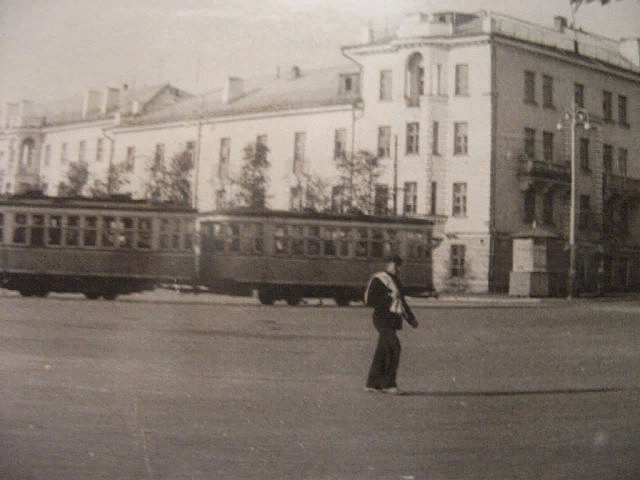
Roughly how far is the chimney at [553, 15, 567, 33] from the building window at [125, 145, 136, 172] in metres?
1.83

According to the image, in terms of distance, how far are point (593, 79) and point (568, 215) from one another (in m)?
0.63

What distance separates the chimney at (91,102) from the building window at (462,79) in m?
1.43

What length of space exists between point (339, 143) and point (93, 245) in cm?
391

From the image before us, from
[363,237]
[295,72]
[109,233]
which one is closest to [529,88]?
[295,72]

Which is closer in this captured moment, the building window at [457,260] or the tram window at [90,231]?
the building window at [457,260]

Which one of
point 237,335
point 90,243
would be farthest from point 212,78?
point 90,243

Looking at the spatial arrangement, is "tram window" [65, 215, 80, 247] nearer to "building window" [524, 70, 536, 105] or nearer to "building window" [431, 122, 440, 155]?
"building window" [431, 122, 440, 155]

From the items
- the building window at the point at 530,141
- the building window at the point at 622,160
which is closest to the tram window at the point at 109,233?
the building window at the point at 530,141

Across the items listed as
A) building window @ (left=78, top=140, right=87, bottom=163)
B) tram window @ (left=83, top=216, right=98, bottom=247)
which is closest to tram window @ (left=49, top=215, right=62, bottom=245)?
tram window @ (left=83, top=216, right=98, bottom=247)

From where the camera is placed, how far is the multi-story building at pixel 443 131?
311 centimetres

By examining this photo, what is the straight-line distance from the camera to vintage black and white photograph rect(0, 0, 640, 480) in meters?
2.61

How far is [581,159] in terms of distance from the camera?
3.69 m

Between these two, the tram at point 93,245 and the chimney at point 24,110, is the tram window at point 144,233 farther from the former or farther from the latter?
the chimney at point 24,110

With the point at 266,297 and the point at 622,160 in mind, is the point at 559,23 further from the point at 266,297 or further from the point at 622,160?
the point at 266,297
